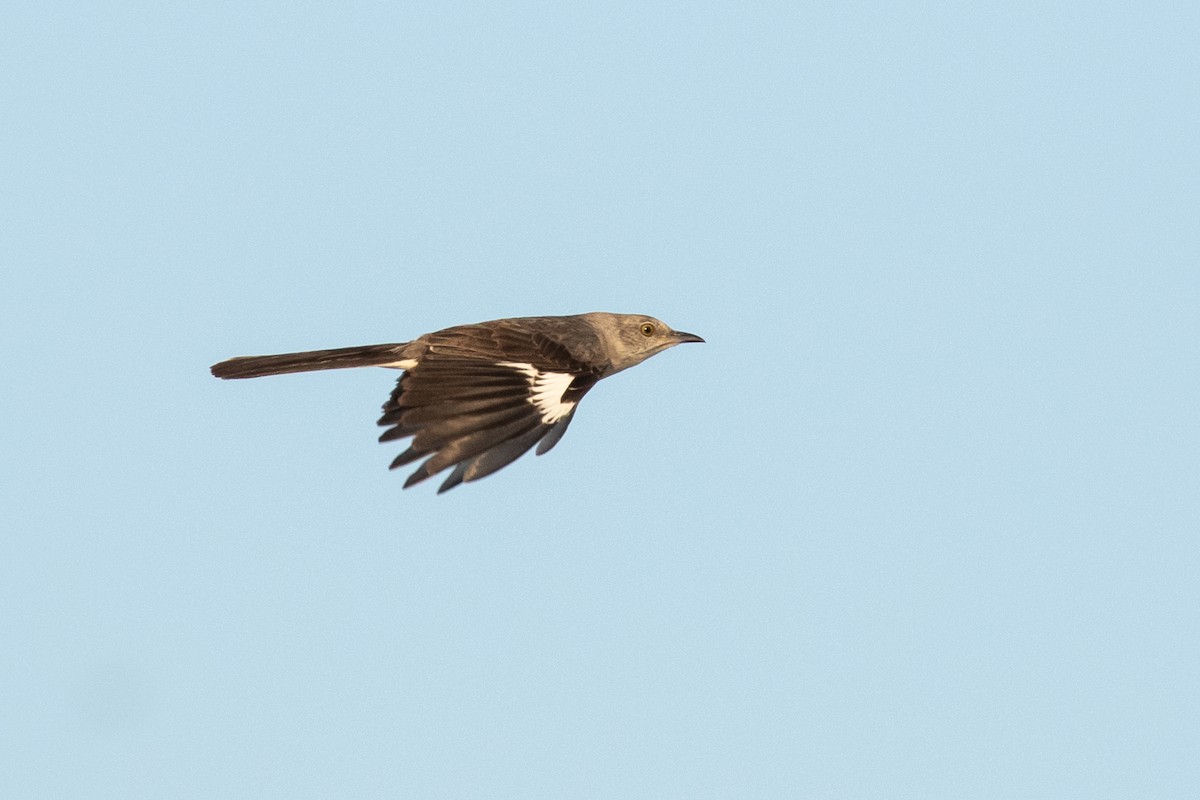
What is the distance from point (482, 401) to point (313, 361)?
178 cm

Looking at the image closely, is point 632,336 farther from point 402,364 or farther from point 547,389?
point 547,389

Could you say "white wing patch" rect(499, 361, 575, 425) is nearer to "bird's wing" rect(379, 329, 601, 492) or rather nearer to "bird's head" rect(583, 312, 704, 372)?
"bird's wing" rect(379, 329, 601, 492)

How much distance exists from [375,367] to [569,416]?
1.65 m

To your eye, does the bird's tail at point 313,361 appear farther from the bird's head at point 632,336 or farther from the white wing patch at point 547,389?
the bird's head at point 632,336

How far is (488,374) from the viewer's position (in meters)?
9.48

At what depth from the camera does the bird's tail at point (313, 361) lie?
33.8 feet

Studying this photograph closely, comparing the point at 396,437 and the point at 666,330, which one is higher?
the point at 666,330

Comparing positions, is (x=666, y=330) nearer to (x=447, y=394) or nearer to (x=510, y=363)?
(x=510, y=363)

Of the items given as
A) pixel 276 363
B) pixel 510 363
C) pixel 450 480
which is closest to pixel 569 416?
pixel 510 363

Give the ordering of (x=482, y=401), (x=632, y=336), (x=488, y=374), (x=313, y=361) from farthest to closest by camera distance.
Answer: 1. (x=632, y=336)
2. (x=313, y=361)
3. (x=488, y=374)
4. (x=482, y=401)

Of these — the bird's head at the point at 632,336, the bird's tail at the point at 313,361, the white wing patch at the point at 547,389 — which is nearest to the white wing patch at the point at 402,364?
the bird's tail at the point at 313,361

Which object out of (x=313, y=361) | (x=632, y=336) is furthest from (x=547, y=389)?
(x=632, y=336)

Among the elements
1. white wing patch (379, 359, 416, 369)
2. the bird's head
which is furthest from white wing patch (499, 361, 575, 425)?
the bird's head

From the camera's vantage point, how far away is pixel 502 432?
8.66 m
